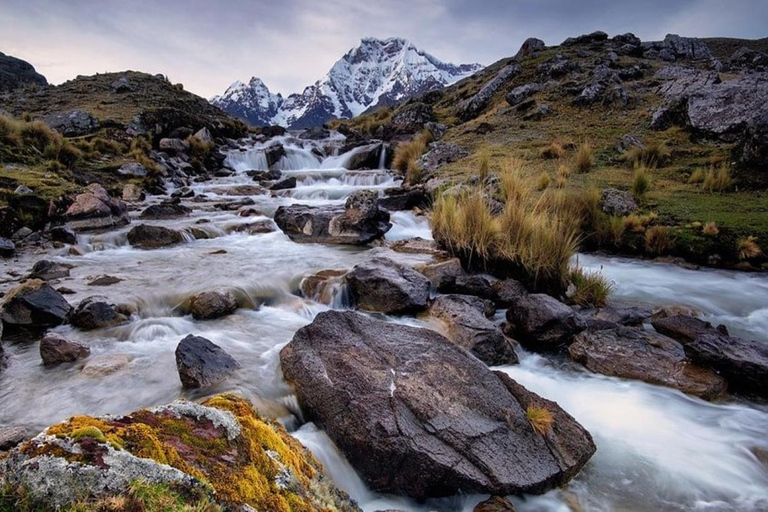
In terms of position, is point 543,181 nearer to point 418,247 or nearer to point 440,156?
point 418,247

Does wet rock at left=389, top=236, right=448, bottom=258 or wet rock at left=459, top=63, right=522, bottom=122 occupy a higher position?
wet rock at left=459, top=63, right=522, bottom=122

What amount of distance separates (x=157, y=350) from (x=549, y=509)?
4484mm

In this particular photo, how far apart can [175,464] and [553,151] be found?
15748 millimetres

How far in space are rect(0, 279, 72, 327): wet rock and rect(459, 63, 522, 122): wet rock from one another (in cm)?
2453

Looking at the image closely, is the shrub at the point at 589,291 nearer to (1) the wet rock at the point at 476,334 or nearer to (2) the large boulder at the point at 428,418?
(1) the wet rock at the point at 476,334

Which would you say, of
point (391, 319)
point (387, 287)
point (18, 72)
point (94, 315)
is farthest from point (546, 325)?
point (18, 72)

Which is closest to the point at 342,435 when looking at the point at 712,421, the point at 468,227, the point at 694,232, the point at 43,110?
the point at 712,421

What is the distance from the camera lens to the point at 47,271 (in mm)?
7102

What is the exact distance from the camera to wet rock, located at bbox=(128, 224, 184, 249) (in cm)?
980

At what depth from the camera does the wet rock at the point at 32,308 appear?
16.7 feet

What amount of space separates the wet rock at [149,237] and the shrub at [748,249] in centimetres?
1241

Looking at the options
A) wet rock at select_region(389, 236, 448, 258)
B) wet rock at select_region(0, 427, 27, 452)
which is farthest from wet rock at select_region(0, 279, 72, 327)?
wet rock at select_region(389, 236, 448, 258)

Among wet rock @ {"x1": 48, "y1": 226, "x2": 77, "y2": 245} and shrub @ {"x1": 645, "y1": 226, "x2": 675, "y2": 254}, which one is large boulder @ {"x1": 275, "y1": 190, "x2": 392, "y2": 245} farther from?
shrub @ {"x1": 645, "y1": 226, "x2": 675, "y2": 254}

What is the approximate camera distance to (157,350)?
4.91m
